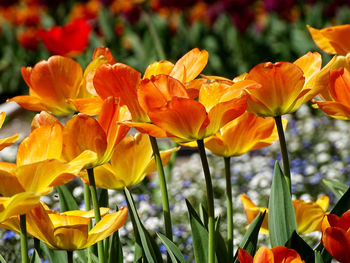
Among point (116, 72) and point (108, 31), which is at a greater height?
point (116, 72)

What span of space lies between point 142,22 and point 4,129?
5.14 ft

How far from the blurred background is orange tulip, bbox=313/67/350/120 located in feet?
11.4

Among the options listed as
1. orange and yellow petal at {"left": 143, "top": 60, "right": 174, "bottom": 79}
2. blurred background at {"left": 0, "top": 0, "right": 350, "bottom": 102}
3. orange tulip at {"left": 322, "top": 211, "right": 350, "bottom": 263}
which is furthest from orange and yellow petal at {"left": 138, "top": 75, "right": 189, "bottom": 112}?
blurred background at {"left": 0, "top": 0, "right": 350, "bottom": 102}

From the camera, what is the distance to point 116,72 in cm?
74

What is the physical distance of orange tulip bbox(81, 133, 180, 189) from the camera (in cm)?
86

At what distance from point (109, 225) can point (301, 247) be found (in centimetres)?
24

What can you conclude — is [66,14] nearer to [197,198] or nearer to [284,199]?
[197,198]

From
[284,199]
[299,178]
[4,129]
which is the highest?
[284,199]

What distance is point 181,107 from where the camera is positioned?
27.1 inches

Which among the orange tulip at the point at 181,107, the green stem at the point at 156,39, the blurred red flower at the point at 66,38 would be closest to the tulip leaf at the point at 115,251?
the orange tulip at the point at 181,107

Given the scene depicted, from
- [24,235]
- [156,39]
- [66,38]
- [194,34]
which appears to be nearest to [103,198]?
[24,235]

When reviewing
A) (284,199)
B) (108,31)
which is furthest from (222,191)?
(108,31)

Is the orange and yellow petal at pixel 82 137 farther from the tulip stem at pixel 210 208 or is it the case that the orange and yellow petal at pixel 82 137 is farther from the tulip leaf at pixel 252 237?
the tulip leaf at pixel 252 237

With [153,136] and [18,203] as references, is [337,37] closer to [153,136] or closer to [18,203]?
[153,136]
